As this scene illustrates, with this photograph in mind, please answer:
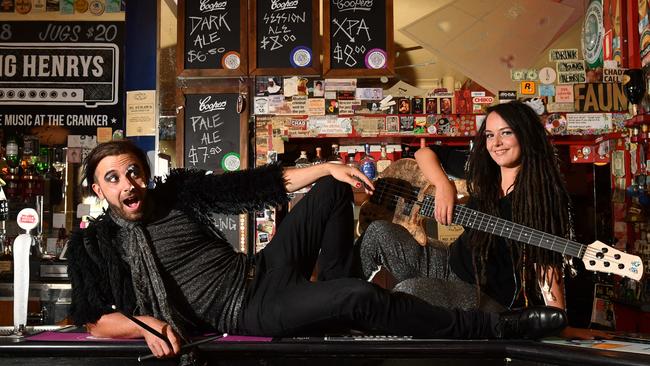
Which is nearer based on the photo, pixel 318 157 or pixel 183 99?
pixel 318 157

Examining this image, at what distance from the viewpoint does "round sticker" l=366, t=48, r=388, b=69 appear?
17.0 ft

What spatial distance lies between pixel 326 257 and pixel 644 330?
2.33m

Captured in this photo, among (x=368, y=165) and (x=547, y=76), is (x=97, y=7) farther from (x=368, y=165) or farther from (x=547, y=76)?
(x=547, y=76)

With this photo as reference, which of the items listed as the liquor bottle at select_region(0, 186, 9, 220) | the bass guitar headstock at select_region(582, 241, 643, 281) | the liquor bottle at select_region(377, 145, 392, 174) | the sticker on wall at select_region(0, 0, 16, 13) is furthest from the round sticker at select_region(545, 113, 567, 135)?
the sticker on wall at select_region(0, 0, 16, 13)

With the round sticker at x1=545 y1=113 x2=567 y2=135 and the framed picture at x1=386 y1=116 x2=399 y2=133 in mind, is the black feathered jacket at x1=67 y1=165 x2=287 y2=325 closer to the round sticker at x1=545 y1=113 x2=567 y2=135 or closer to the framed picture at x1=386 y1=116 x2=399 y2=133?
the framed picture at x1=386 y1=116 x2=399 y2=133

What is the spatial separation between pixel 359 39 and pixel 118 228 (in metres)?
3.08

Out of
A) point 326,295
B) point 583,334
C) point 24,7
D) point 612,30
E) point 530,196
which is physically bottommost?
point 583,334

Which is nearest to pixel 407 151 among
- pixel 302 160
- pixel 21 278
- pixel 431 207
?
pixel 302 160

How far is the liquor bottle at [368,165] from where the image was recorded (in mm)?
5082

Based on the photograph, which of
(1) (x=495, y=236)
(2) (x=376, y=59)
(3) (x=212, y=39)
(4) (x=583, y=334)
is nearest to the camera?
(4) (x=583, y=334)

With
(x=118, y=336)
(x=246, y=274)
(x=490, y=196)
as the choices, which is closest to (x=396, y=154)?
(x=490, y=196)

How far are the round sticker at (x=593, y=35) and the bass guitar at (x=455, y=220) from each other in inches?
93.6

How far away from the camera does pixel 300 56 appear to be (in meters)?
5.24

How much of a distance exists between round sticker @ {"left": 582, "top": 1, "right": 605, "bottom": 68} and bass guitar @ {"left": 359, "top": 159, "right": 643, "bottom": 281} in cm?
238
